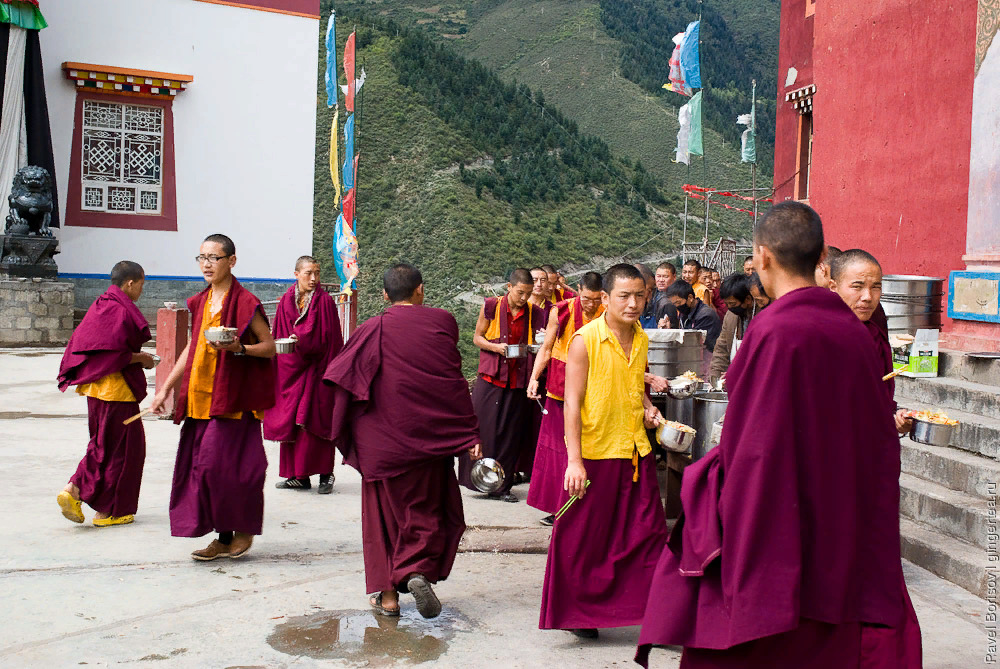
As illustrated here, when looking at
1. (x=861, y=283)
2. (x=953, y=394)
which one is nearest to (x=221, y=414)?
(x=861, y=283)

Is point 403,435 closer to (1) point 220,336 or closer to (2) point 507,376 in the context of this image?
(1) point 220,336

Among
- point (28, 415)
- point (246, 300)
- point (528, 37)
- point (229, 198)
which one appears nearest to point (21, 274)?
point (229, 198)

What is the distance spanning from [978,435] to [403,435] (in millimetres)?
3203

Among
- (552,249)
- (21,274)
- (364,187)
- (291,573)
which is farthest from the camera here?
(364,187)

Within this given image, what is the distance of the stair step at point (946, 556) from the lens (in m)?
4.47

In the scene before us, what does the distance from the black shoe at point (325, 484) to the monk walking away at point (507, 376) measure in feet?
3.66

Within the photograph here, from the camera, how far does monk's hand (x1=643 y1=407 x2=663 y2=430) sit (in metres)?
4.11

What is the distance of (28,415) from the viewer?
9.36 metres

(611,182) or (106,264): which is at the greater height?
(611,182)

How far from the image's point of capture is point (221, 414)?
4.92m

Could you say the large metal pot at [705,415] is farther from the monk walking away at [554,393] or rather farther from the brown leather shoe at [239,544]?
the brown leather shoe at [239,544]

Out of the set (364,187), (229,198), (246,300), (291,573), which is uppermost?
(364,187)

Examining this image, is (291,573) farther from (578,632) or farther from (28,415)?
(28,415)

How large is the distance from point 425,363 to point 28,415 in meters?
6.47
